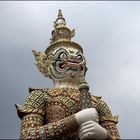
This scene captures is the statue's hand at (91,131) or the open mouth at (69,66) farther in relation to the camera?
the open mouth at (69,66)

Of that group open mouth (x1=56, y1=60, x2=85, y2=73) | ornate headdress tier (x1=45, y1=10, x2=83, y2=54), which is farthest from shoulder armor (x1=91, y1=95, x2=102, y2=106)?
ornate headdress tier (x1=45, y1=10, x2=83, y2=54)

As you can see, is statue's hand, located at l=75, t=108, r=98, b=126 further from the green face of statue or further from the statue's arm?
the green face of statue

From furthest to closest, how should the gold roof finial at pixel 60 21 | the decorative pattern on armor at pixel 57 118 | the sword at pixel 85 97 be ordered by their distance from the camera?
the gold roof finial at pixel 60 21 → the sword at pixel 85 97 → the decorative pattern on armor at pixel 57 118

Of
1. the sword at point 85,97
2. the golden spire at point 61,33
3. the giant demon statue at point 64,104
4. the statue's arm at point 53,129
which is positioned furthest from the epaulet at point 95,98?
the golden spire at point 61,33

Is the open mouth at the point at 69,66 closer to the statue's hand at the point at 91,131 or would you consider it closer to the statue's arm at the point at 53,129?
the statue's arm at the point at 53,129


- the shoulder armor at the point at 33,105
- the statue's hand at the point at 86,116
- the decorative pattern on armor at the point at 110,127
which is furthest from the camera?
the decorative pattern on armor at the point at 110,127

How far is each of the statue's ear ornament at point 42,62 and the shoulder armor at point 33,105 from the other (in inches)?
21.5

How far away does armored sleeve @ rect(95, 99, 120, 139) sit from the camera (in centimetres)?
561

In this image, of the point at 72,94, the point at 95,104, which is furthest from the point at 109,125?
the point at 72,94

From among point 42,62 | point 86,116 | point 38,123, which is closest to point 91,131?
point 86,116

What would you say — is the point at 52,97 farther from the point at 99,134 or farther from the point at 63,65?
the point at 99,134

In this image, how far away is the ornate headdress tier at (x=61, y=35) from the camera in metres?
6.11

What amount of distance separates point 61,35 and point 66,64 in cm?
71

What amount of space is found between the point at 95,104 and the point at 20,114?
1.11 meters
